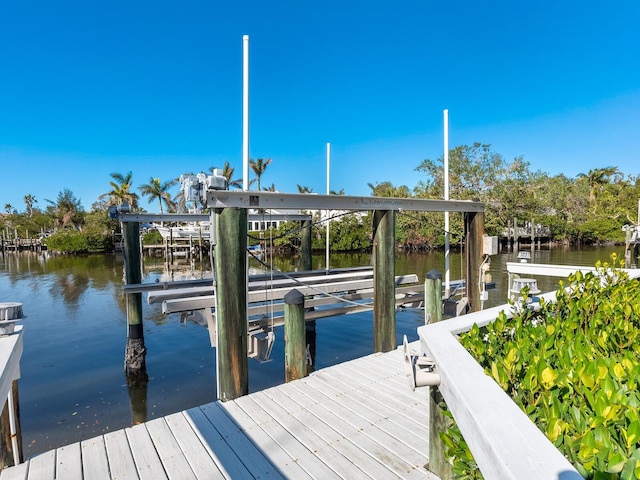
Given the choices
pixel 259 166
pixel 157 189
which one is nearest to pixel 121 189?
pixel 157 189

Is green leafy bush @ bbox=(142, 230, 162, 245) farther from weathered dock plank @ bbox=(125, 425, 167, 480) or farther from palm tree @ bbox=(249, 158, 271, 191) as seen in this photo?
weathered dock plank @ bbox=(125, 425, 167, 480)

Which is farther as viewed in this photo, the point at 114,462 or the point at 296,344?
the point at 296,344

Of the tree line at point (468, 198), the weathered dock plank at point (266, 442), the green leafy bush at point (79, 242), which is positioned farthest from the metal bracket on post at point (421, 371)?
the green leafy bush at point (79, 242)

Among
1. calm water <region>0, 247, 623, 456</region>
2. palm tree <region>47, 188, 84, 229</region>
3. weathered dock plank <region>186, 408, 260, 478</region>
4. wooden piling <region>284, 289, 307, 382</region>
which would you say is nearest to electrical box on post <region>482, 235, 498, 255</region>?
calm water <region>0, 247, 623, 456</region>

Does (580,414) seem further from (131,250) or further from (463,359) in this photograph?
(131,250)

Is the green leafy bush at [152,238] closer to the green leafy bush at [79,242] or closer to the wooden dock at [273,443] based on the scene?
the green leafy bush at [79,242]

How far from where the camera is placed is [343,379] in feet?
14.5

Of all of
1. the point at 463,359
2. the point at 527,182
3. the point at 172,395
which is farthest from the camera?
the point at 527,182

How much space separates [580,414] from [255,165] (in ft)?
128

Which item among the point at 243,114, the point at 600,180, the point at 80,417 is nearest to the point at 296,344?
the point at 243,114

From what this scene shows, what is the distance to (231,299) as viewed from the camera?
13.1 ft

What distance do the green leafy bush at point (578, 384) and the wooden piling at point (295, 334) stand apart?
7.85ft

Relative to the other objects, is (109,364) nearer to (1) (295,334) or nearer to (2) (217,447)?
(1) (295,334)

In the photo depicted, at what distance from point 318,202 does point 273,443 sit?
8.98 feet
